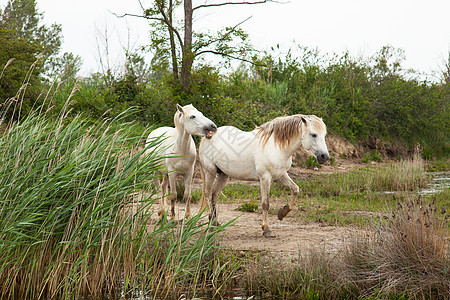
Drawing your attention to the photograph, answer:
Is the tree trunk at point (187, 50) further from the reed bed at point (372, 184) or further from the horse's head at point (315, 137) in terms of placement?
the horse's head at point (315, 137)

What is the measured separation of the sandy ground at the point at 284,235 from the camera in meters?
5.29

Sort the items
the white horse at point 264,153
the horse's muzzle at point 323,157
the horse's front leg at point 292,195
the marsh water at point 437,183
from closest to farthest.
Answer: the horse's muzzle at point 323,157 → the white horse at point 264,153 → the horse's front leg at point 292,195 → the marsh water at point 437,183

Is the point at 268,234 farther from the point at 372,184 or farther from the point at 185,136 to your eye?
the point at 372,184

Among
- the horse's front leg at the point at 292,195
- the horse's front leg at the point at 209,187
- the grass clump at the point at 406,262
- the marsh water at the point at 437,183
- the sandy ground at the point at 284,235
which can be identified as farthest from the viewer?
the marsh water at the point at 437,183

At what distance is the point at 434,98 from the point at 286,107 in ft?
28.1

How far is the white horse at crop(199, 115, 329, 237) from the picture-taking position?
19.5ft

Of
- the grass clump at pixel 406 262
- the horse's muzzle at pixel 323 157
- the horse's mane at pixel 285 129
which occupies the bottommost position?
the grass clump at pixel 406 262

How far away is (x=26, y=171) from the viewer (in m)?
4.00

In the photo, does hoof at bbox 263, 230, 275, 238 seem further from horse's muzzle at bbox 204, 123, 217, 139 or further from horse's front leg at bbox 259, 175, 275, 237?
horse's muzzle at bbox 204, 123, 217, 139

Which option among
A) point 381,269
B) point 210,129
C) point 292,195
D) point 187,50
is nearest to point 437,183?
point 292,195

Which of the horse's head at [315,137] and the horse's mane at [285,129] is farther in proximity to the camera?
the horse's mane at [285,129]

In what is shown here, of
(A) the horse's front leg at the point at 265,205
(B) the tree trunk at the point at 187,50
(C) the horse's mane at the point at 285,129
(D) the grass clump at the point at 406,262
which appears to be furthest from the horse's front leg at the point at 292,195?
(B) the tree trunk at the point at 187,50

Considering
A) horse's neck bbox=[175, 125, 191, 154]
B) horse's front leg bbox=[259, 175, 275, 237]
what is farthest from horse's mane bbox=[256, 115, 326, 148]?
horse's neck bbox=[175, 125, 191, 154]

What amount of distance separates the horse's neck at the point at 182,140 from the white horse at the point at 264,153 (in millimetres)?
271
